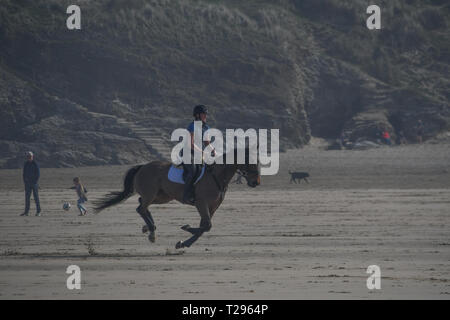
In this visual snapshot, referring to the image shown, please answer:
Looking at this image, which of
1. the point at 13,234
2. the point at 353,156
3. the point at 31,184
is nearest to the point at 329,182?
the point at 353,156

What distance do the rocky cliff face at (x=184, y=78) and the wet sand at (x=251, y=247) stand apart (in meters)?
9.47

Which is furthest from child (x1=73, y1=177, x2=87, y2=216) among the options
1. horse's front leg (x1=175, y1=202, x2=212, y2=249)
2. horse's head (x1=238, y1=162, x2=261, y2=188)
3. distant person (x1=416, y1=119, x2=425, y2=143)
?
distant person (x1=416, y1=119, x2=425, y2=143)

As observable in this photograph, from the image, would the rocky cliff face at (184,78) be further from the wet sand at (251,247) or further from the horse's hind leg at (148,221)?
the horse's hind leg at (148,221)

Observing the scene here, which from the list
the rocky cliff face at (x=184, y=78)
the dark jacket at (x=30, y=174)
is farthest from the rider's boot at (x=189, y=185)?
the rocky cliff face at (x=184, y=78)

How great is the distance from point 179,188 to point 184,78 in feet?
98.3

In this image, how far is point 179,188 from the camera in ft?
49.0

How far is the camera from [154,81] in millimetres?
43531

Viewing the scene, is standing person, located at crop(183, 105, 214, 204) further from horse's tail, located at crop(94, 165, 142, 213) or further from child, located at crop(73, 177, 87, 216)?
child, located at crop(73, 177, 87, 216)

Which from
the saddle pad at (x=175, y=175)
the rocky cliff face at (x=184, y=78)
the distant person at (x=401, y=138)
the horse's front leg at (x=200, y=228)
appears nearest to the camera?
the horse's front leg at (x=200, y=228)

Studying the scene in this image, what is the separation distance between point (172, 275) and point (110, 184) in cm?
1930

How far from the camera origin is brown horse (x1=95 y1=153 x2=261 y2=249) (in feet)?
46.7

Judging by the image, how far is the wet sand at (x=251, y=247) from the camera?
35.2 feet
